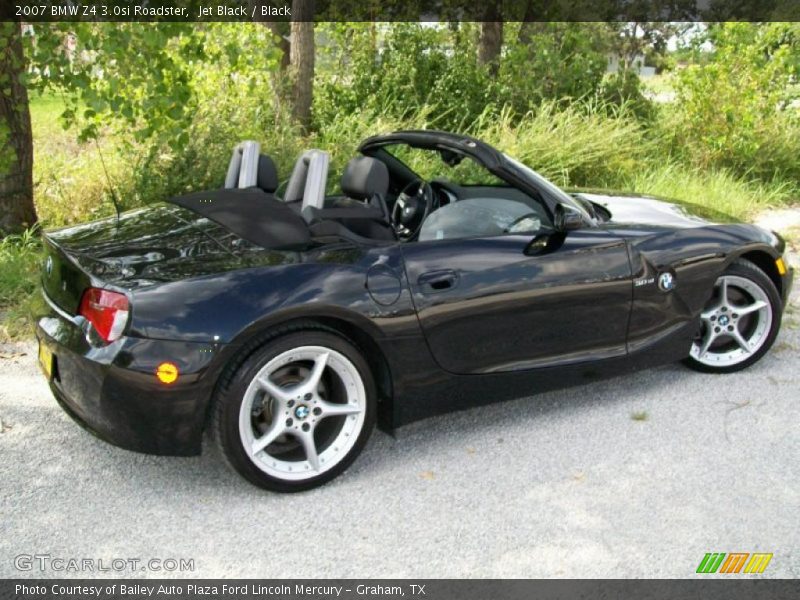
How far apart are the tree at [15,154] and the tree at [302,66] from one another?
3.90 meters

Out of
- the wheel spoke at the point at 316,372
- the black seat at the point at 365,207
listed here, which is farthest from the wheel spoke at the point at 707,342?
the wheel spoke at the point at 316,372

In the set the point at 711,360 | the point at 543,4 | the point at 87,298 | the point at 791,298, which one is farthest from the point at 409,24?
the point at 87,298

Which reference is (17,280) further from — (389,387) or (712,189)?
(712,189)

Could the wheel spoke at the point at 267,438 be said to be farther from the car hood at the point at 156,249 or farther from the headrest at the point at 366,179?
the headrest at the point at 366,179

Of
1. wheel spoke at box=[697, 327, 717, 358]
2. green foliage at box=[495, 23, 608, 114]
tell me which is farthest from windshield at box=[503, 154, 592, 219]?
green foliage at box=[495, 23, 608, 114]

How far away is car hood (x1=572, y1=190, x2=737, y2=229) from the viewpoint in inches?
177

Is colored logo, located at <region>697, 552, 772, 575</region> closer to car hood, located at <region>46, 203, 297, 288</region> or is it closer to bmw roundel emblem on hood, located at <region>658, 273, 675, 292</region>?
bmw roundel emblem on hood, located at <region>658, 273, 675, 292</region>

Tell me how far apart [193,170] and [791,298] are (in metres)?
4.81

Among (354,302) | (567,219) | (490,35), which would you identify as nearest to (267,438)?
(354,302)

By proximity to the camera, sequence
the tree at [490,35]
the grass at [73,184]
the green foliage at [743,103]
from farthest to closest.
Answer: the tree at [490,35]
the green foliage at [743,103]
the grass at [73,184]

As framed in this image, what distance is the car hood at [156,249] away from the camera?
338cm

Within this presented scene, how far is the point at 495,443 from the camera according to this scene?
13.1ft

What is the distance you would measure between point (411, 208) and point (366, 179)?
1.60 feet

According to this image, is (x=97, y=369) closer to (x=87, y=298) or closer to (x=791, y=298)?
(x=87, y=298)
